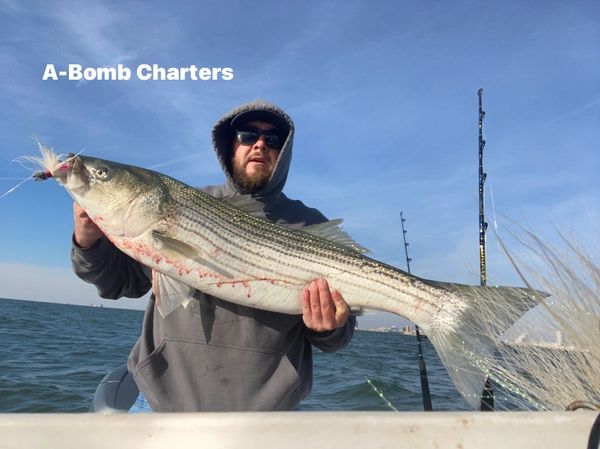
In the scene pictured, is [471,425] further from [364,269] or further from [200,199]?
[200,199]

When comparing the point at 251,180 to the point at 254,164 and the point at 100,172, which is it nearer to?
the point at 254,164

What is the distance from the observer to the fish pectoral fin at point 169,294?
322 centimetres

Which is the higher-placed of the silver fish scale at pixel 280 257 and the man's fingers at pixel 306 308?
the silver fish scale at pixel 280 257

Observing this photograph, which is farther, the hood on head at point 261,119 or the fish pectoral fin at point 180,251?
the hood on head at point 261,119

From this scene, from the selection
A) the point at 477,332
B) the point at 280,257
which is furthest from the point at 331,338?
the point at 477,332

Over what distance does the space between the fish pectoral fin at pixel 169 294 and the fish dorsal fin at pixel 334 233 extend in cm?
112

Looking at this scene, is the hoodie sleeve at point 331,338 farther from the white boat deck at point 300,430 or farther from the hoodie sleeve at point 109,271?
the hoodie sleeve at point 109,271

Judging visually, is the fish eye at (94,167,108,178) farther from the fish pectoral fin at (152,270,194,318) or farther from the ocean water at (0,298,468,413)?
the ocean water at (0,298,468,413)

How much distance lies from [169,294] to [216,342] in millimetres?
485

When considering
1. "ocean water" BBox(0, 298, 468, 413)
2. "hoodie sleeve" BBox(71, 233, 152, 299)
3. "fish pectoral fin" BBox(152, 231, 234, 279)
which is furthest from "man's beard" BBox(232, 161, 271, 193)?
"ocean water" BBox(0, 298, 468, 413)

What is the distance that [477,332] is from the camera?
3.26 meters

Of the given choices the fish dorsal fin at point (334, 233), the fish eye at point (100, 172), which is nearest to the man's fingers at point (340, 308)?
the fish dorsal fin at point (334, 233)

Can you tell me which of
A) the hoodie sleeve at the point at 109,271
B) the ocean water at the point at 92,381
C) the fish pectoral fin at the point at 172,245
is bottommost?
the ocean water at the point at 92,381

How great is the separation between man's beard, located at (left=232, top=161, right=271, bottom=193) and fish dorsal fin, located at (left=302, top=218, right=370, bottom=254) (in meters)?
0.67
